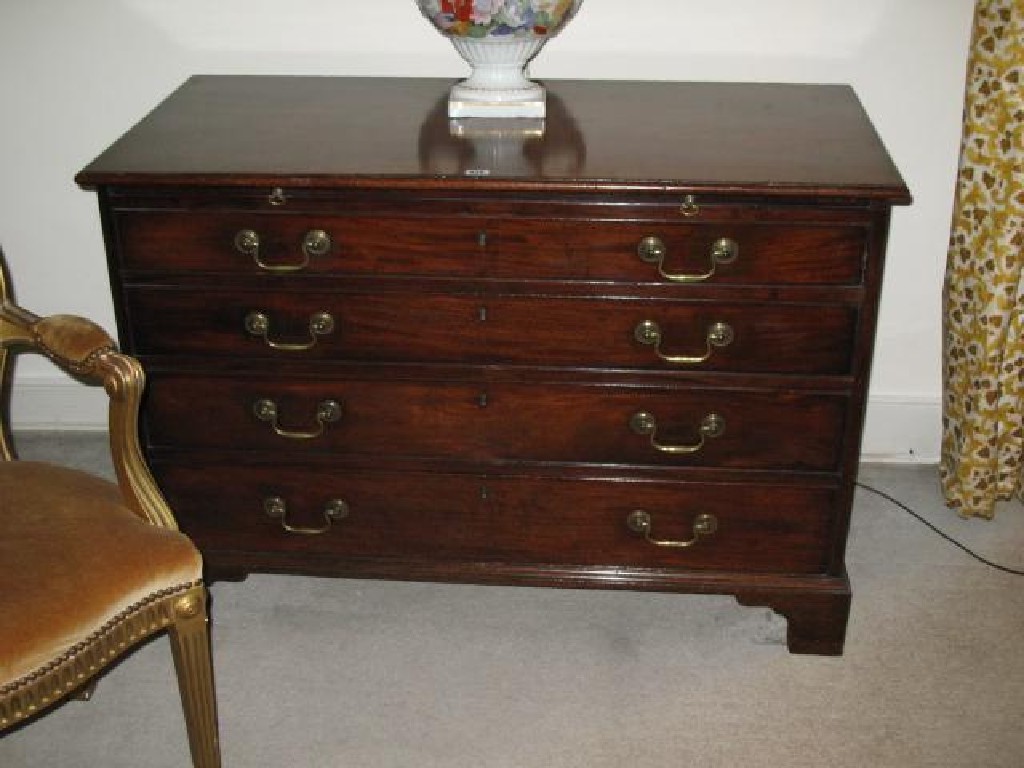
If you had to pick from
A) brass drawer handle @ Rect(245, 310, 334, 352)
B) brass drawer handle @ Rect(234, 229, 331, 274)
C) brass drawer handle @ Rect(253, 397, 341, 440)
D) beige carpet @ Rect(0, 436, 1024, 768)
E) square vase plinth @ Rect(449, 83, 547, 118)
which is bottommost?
beige carpet @ Rect(0, 436, 1024, 768)

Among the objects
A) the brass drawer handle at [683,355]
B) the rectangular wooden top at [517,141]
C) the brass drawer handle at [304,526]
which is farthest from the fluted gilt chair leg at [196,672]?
the brass drawer handle at [683,355]

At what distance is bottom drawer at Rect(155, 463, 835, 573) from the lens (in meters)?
2.17

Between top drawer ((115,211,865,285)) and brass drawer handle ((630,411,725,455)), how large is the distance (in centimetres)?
25

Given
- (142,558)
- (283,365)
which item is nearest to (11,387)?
(283,365)

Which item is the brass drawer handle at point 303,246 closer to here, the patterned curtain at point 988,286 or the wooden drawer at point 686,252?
the wooden drawer at point 686,252

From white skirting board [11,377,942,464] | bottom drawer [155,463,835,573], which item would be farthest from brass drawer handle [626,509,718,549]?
white skirting board [11,377,942,464]

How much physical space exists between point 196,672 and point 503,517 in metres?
0.62

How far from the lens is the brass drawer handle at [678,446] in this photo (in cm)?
209

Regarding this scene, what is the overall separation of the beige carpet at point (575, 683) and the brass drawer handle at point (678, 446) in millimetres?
431

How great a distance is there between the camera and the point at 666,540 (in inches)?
87.0

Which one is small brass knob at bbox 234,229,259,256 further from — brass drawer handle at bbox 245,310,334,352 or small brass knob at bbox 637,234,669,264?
small brass knob at bbox 637,234,669,264

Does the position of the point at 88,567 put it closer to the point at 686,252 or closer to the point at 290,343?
the point at 290,343

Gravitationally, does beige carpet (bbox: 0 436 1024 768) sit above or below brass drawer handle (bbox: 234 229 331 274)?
below

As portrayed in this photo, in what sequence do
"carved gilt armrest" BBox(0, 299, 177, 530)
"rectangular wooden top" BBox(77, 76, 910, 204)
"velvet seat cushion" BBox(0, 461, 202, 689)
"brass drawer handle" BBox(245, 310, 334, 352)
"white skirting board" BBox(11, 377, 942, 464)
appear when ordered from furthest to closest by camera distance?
"white skirting board" BBox(11, 377, 942, 464) → "brass drawer handle" BBox(245, 310, 334, 352) → "rectangular wooden top" BBox(77, 76, 910, 204) → "carved gilt armrest" BBox(0, 299, 177, 530) → "velvet seat cushion" BBox(0, 461, 202, 689)
